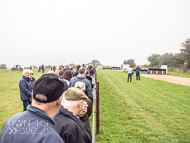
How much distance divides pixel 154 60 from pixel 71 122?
7359cm

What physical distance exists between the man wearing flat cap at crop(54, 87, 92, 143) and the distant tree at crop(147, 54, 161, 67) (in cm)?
6970

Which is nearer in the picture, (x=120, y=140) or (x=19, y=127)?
(x=19, y=127)

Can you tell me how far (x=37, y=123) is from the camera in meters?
1.11

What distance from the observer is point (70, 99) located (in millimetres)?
2162

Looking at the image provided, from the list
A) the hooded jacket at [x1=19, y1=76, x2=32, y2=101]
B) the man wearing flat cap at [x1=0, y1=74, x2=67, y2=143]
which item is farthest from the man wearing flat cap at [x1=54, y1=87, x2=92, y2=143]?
the hooded jacket at [x1=19, y1=76, x2=32, y2=101]

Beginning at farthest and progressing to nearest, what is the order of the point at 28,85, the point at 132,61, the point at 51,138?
the point at 132,61, the point at 28,85, the point at 51,138

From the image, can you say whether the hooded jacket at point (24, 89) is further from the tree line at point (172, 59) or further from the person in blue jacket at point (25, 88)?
the tree line at point (172, 59)

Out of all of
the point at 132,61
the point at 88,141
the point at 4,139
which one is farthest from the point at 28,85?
the point at 132,61

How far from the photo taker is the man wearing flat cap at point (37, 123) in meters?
1.06

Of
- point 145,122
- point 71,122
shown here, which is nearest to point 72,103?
point 71,122

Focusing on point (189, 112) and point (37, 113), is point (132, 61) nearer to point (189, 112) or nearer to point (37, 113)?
point (189, 112)

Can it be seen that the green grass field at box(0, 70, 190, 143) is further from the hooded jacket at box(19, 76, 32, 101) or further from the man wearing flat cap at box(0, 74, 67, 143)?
the man wearing flat cap at box(0, 74, 67, 143)

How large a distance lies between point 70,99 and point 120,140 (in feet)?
10.1

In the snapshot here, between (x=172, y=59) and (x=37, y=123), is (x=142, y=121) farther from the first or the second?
(x=172, y=59)
